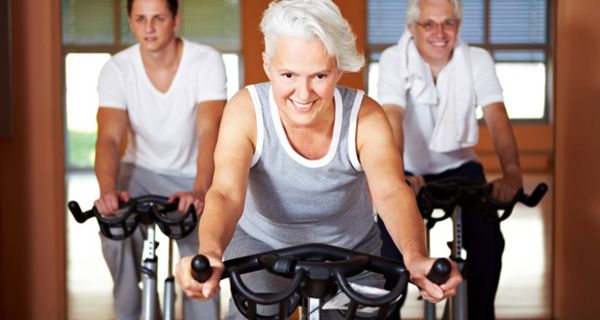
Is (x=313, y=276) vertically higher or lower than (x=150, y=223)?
higher

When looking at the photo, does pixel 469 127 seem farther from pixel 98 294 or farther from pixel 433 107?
pixel 98 294

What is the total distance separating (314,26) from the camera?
2236 mm

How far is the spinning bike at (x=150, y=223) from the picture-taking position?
3.30 m

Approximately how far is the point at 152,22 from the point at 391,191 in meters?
1.55

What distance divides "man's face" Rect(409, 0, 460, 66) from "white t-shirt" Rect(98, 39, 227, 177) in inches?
28.4

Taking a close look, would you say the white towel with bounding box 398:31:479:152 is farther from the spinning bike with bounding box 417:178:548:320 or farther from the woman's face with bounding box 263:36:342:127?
the woman's face with bounding box 263:36:342:127

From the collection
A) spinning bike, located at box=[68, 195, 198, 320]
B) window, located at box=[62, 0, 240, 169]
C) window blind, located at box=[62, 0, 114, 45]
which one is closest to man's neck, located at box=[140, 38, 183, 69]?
spinning bike, located at box=[68, 195, 198, 320]

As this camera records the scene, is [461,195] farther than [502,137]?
No

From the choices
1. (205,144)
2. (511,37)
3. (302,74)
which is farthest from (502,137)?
(511,37)

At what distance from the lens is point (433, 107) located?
3.86 meters

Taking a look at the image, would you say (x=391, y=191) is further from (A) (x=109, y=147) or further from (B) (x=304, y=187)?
(A) (x=109, y=147)

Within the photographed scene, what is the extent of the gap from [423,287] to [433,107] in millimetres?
1940

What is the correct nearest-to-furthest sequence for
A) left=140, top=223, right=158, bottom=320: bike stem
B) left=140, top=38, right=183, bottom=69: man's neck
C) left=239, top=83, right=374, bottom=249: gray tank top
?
left=239, top=83, right=374, bottom=249: gray tank top < left=140, top=223, right=158, bottom=320: bike stem < left=140, top=38, right=183, bottom=69: man's neck

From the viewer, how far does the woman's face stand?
2234 millimetres
